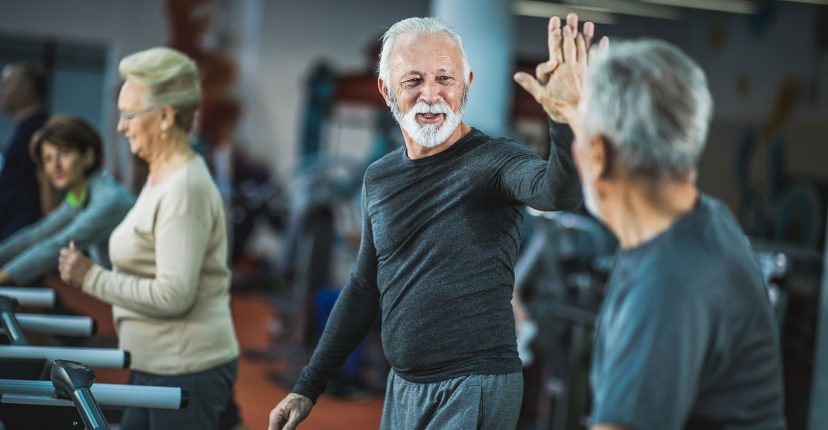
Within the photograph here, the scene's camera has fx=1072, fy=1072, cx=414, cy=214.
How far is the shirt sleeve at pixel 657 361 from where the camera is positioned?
111cm

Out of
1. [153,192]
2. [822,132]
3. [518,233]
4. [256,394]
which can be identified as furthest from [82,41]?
[518,233]

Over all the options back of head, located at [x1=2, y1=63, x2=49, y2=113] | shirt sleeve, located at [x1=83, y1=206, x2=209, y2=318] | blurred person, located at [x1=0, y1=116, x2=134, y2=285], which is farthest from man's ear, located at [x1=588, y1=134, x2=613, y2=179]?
back of head, located at [x1=2, y1=63, x2=49, y2=113]

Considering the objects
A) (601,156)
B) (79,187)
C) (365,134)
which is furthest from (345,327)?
(365,134)

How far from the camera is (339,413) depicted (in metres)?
5.57

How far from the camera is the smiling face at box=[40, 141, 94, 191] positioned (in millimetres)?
3131

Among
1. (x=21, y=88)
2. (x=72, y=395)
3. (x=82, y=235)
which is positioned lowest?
(x=72, y=395)

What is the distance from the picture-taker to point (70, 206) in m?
3.23

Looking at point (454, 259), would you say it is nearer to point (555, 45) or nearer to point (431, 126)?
point (431, 126)

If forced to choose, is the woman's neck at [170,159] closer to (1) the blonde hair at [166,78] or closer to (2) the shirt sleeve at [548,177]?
(1) the blonde hair at [166,78]

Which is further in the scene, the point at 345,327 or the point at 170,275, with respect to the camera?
the point at 170,275

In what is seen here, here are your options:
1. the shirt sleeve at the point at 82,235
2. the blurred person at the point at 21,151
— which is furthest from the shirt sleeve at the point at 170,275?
the blurred person at the point at 21,151

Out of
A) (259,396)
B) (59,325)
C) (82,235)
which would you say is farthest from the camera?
(259,396)

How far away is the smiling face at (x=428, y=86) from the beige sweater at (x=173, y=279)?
65 cm

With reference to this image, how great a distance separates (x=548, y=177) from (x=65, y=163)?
1.98 m
